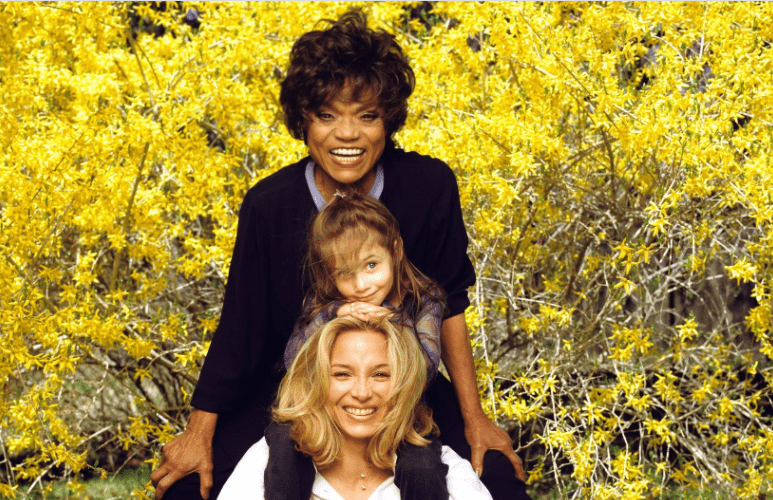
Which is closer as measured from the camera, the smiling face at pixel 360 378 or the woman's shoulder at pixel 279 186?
the smiling face at pixel 360 378

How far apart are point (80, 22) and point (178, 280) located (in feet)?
4.45

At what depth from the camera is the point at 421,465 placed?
2.04 m

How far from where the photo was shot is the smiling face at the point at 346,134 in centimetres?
228

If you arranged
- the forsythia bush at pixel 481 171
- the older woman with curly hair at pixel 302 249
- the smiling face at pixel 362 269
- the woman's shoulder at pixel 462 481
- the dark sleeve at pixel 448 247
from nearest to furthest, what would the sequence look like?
the woman's shoulder at pixel 462 481 → the smiling face at pixel 362 269 → the older woman with curly hair at pixel 302 249 → the dark sleeve at pixel 448 247 → the forsythia bush at pixel 481 171

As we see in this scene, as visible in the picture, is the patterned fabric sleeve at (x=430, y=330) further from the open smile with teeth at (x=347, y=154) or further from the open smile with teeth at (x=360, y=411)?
the open smile with teeth at (x=347, y=154)

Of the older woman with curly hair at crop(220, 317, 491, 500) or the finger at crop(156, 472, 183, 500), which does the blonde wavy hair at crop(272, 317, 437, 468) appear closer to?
the older woman with curly hair at crop(220, 317, 491, 500)

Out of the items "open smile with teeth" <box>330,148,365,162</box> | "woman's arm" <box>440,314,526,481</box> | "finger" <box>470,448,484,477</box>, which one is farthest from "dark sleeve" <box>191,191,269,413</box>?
"finger" <box>470,448,484,477</box>

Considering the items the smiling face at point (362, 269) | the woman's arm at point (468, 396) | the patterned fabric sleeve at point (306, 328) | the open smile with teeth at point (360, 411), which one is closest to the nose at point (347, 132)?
the smiling face at point (362, 269)

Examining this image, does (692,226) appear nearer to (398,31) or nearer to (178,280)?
(398,31)

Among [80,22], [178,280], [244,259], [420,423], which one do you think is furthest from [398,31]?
[420,423]

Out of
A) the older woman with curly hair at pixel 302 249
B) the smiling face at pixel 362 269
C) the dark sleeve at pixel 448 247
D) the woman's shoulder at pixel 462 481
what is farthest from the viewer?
the dark sleeve at pixel 448 247

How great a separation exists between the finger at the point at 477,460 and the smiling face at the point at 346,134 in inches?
29.7

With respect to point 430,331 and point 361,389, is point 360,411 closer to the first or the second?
point 361,389

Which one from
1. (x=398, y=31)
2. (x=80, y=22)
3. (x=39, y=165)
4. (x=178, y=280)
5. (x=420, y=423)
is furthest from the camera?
(x=178, y=280)
